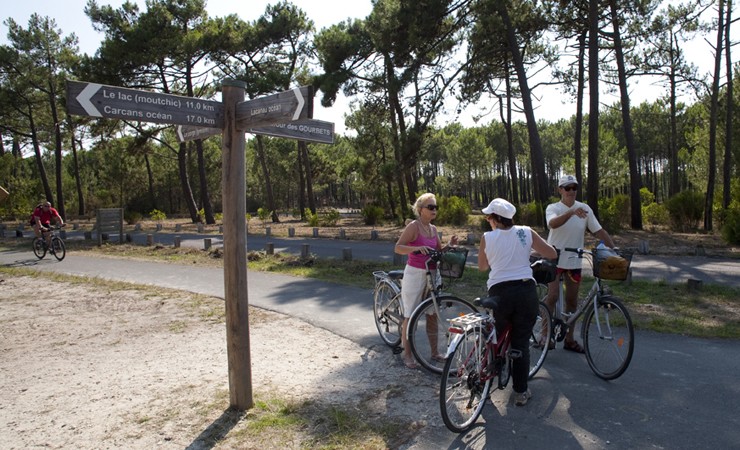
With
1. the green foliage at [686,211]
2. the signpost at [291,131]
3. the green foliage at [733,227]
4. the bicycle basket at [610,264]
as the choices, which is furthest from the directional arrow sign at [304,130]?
the green foliage at [686,211]

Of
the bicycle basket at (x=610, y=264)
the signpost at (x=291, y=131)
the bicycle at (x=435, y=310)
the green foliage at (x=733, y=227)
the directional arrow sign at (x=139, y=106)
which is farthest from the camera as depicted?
the green foliage at (x=733, y=227)

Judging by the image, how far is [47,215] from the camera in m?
15.9

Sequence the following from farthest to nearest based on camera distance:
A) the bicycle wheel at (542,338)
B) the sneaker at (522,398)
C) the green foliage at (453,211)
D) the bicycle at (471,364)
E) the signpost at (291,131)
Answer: the green foliage at (453,211)
the bicycle wheel at (542,338)
the signpost at (291,131)
the sneaker at (522,398)
the bicycle at (471,364)

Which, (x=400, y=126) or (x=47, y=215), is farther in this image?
(x=400, y=126)

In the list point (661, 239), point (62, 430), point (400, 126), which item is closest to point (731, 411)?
point (62, 430)

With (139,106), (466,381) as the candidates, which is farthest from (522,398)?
(139,106)

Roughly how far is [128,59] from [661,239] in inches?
975

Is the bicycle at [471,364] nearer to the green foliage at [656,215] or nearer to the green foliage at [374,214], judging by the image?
the green foliage at [656,215]

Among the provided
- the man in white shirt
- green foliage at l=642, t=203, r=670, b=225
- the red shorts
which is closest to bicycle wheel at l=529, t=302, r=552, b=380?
the man in white shirt

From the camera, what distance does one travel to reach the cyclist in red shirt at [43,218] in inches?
610

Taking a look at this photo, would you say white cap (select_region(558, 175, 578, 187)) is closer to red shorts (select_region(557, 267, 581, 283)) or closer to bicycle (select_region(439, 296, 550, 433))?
red shorts (select_region(557, 267, 581, 283))

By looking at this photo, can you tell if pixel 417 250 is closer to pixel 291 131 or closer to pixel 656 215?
pixel 291 131

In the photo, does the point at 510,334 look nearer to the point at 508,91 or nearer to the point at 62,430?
the point at 62,430

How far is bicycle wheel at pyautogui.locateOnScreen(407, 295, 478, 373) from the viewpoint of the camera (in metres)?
4.81
